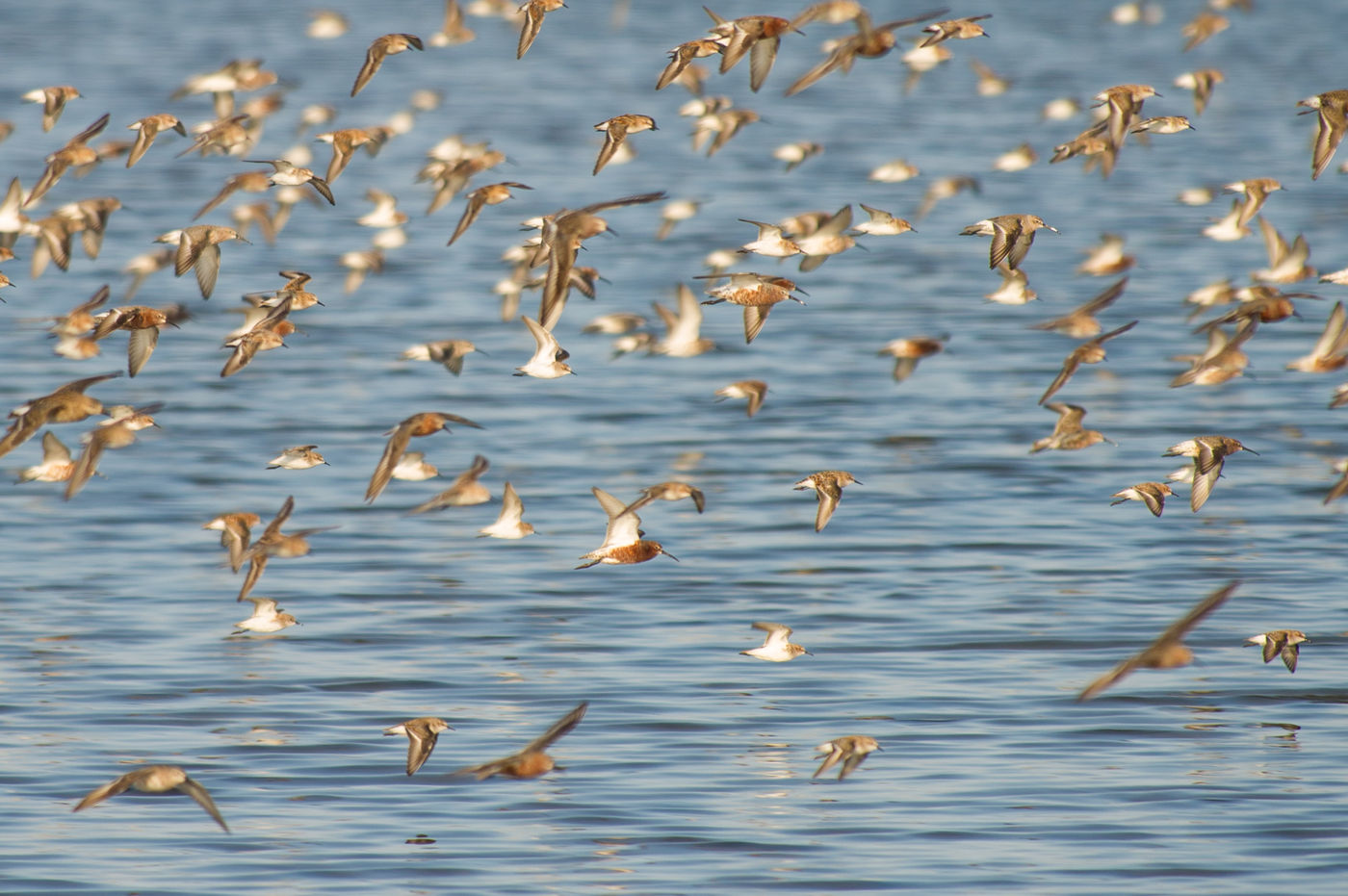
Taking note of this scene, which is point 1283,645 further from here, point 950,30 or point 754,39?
point 950,30

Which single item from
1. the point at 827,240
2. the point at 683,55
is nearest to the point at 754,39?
the point at 683,55

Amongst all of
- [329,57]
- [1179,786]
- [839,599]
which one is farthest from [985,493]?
[329,57]

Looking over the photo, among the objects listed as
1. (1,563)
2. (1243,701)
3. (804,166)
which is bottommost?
(804,166)

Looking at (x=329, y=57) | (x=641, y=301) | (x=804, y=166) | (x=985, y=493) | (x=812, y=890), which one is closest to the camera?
(x=812, y=890)

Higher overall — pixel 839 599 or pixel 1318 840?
pixel 1318 840

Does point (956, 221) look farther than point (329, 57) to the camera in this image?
No

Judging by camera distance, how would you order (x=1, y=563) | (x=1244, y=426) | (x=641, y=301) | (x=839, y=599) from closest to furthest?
(x=839, y=599), (x=1, y=563), (x=1244, y=426), (x=641, y=301)

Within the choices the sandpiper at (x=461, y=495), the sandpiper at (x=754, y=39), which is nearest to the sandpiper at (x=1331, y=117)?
the sandpiper at (x=754, y=39)

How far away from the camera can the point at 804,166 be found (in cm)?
4738

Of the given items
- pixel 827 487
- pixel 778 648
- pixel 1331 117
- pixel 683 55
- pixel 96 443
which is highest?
pixel 683 55

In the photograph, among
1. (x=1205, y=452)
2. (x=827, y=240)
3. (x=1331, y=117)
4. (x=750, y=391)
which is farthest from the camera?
(x=750, y=391)

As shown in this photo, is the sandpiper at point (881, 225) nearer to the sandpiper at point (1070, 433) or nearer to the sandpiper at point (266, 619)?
the sandpiper at point (1070, 433)

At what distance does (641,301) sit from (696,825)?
64.0 feet

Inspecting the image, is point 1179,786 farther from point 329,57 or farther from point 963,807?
point 329,57
